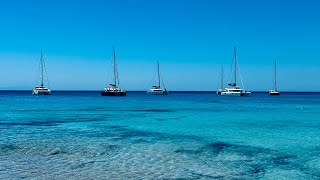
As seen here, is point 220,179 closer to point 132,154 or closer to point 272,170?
point 272,170

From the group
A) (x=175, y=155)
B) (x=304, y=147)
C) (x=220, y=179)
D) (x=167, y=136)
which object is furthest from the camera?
(x=167, y=136)

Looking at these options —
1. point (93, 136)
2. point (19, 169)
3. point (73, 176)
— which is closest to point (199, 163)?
point (73, 176)

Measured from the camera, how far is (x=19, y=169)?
14.9m

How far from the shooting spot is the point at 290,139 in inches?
1006

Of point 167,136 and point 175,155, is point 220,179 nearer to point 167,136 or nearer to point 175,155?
A: point 175,155

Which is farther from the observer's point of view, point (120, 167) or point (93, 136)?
point (93, 136)

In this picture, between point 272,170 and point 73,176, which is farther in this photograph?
point 272,170

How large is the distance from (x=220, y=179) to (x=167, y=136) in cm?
1280

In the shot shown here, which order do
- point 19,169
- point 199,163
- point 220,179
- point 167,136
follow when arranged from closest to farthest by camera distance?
point 220,179 → point 19,169 → point 199,163 → point 167,136

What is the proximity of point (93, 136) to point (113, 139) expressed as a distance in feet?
7.00

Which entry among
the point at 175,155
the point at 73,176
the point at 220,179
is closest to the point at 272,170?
the point at 220,179

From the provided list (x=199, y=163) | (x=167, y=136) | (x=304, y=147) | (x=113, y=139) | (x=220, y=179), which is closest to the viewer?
(x=220, y=179)

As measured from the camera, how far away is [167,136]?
26453 millimetres

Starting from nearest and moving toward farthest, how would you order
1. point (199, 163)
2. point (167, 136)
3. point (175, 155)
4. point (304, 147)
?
point (199, 163) < point (175, 155) < point (304, 147) < point (167, 136)
